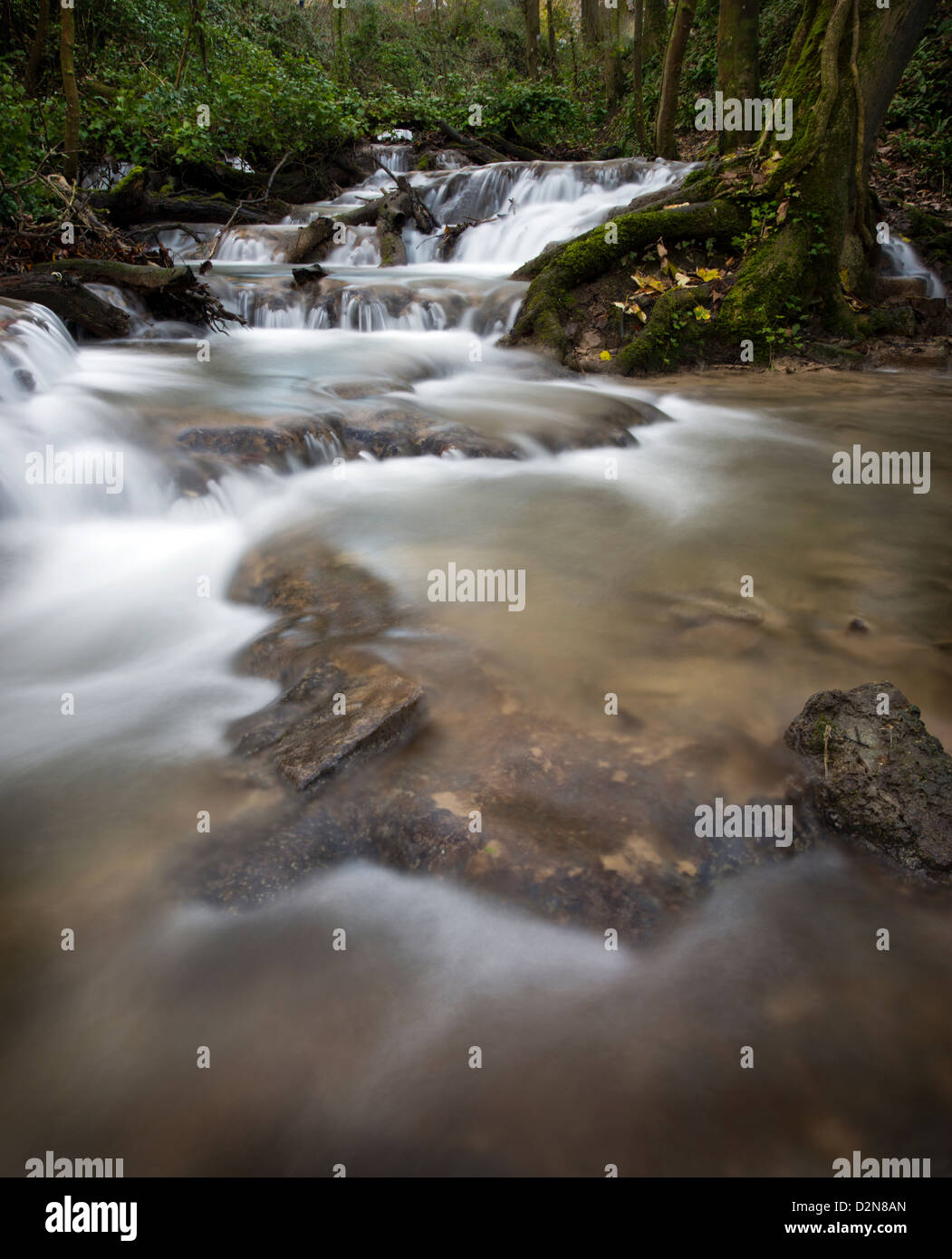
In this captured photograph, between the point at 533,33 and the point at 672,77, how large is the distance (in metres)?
14.1

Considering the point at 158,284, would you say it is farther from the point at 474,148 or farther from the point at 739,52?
the point at 474,148

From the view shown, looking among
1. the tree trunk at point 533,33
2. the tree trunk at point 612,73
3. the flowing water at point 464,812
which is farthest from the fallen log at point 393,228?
the tree trunk at point 533,33

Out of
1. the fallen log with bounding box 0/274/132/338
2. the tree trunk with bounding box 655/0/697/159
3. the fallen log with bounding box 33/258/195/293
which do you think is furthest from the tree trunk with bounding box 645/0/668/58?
the fallen log with bounding box 0/274/132/338

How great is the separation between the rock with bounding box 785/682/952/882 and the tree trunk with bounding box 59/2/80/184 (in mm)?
11299

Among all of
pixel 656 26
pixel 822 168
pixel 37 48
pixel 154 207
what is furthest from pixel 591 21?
pixel 822 168

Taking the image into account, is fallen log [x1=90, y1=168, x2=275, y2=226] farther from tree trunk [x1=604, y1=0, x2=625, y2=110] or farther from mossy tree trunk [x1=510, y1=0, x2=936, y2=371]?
tree trunk [x1=604, y1=0, x2=625, y2=110]

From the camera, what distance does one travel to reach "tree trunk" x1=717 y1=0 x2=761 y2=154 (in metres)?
10.0

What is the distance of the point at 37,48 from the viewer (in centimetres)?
1173

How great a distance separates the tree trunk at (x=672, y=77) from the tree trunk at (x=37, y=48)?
373 inches

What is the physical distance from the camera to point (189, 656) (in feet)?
11.7

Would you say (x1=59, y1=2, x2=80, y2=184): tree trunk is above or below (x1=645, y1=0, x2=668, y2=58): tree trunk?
below

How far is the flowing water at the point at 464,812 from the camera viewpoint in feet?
5.41

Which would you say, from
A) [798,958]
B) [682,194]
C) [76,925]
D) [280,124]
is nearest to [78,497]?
[76,925]

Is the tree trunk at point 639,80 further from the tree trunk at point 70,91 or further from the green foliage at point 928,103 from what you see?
the tree trunk at point 70,91
